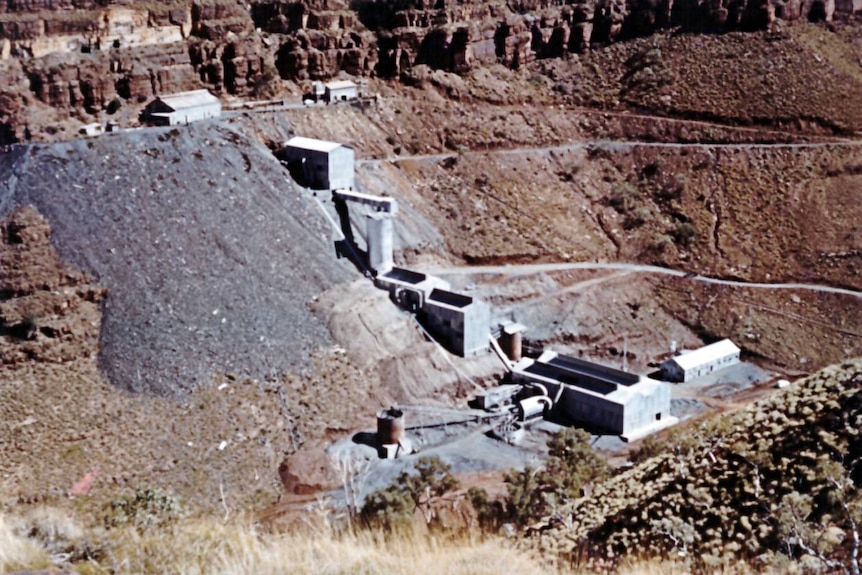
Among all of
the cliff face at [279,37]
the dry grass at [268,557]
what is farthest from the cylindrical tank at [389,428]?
the dry grass at [268,557]

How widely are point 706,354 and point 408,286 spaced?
18.7 metres

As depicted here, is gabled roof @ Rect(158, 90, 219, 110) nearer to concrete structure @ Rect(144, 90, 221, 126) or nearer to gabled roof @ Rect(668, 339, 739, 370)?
concrete structure @ Rect(144, 90, 221, 126)

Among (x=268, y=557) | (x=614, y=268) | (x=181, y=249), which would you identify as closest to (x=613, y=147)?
(x=614, y=268)

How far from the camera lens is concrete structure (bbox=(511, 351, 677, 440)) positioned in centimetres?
5122

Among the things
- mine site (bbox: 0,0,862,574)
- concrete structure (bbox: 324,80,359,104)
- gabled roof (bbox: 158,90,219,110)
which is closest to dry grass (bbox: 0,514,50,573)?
mine site (bbox: 0,0,862,574)

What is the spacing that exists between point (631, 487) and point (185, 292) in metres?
33.4

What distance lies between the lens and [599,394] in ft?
171

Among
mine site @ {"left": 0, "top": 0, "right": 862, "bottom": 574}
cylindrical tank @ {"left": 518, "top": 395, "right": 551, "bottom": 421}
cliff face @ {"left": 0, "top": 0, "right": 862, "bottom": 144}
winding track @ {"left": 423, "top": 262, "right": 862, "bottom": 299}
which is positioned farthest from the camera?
cliff face @ {"left": 0, "top": 0, "right": 862, "bottom": 144}

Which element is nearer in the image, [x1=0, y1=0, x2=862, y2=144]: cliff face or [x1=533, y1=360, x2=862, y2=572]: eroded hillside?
[x1=533, y1=360, x2=862, y2=572]: eroded hillside

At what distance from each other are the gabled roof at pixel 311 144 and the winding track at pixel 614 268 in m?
9.73

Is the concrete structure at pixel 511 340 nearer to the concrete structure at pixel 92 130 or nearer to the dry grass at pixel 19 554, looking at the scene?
the concrete structure at pixel 92 130

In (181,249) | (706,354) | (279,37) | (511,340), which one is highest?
(279,37)

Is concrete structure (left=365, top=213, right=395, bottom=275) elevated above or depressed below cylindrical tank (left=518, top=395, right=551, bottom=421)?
above

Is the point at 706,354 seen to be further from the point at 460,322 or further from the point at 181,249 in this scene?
the point at 181,249
